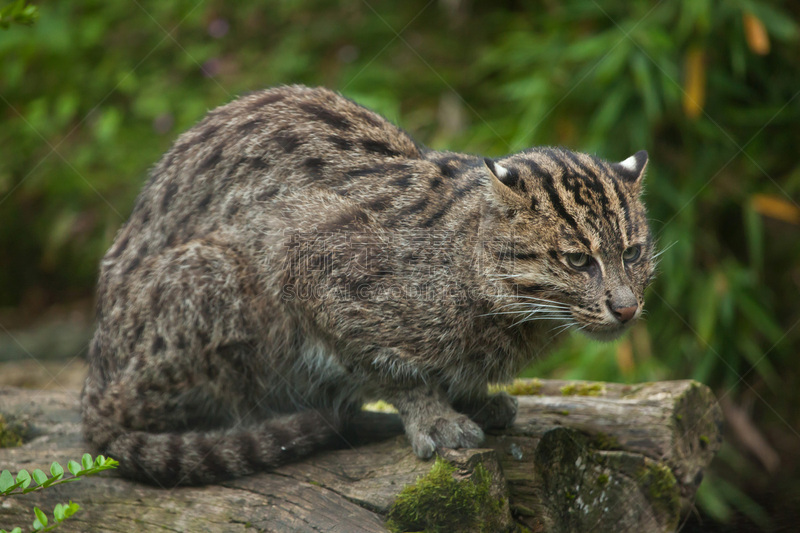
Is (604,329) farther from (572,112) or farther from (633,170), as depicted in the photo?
(572,112)

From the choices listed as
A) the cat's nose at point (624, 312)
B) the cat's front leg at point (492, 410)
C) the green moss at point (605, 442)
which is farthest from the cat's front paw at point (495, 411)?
the cat's nose at point (624, 312)

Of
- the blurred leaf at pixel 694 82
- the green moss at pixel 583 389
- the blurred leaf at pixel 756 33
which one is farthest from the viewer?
the blurred leaf at pixel 694 82

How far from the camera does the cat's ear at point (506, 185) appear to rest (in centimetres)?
384

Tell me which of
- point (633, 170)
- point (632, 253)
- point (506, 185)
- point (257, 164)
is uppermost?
point (633, 170)

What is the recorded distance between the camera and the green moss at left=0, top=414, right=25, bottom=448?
4582mm

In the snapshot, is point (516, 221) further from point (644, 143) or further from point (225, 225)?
point (644, 143)

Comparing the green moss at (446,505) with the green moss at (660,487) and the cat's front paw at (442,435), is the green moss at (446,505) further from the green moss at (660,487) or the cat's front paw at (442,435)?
the green moss at (660,487)

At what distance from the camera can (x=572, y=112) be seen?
23.4 ft

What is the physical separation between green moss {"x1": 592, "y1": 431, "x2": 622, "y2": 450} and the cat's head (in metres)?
0.69

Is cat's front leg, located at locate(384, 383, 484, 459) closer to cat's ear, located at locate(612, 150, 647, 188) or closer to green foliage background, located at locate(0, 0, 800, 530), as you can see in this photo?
cat's ear, located at locate(612, 150, 647, 188)

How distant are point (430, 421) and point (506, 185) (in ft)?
4.16

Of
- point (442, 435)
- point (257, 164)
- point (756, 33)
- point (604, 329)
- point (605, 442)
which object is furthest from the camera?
point (756, 33)

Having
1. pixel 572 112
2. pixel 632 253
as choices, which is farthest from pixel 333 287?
pixel 572 112

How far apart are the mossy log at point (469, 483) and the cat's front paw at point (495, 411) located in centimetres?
7
